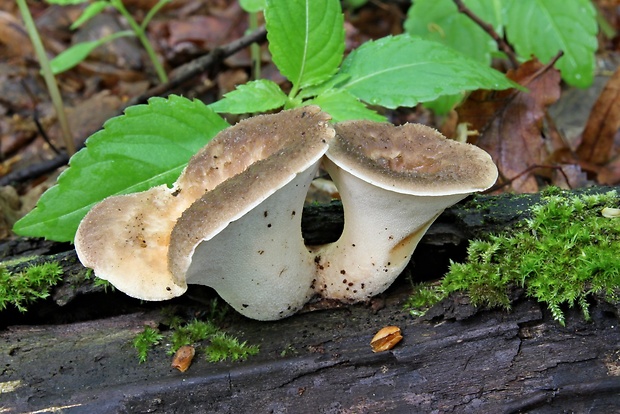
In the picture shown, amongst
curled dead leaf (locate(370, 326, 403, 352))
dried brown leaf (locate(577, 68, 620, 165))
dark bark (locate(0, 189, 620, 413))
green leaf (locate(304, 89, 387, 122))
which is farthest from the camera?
dried brown leaf (locate(577, 68, 620, 165))

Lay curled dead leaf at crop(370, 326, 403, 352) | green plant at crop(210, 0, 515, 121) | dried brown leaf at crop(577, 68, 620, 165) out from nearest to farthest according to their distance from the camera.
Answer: curled dead leaf at crop(370, 326, 403, 352), green plant at crop(210, 0, 515, 121), dried brown leaf at crop(577, 68, 620, 165)

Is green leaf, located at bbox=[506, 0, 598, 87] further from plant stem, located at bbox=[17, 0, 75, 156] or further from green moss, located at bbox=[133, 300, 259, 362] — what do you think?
plant stem, located at bbox=[17, 0, 75, 156]

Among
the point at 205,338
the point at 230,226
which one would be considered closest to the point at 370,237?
the point at 230,226

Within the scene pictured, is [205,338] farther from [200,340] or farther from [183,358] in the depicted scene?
[183,358]

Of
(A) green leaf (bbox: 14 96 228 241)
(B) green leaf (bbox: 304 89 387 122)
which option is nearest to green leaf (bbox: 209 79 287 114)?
(A) green leaf (bbox: 14 96 228 241)

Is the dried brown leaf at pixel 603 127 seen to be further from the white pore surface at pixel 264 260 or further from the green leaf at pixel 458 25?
the white pore surface at pixel 264 260
